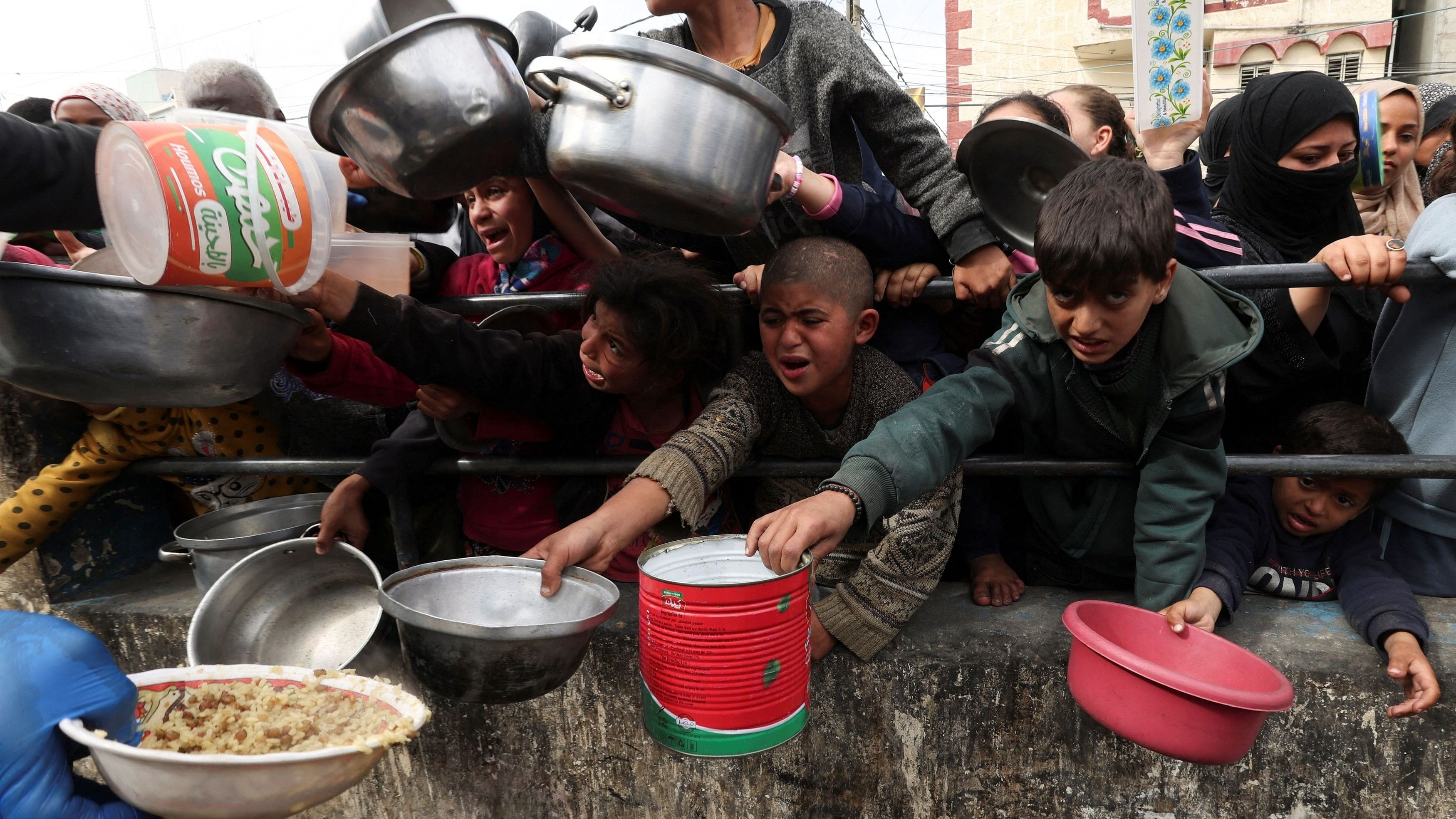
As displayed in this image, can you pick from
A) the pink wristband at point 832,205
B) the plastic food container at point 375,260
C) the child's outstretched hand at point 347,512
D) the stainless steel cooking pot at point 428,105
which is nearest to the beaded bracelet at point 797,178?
the pink wristband at point 832,205

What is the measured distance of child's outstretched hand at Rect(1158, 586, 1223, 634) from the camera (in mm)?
1688

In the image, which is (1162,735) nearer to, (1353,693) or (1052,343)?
(1353,693)

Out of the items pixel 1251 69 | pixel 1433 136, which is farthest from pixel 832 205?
pixel 1251 69

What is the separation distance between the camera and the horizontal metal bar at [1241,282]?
1.71 metres

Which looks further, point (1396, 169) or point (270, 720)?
point (1396, 169)

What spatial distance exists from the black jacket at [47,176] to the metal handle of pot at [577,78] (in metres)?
0.92

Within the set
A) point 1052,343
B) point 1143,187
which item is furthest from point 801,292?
point 1143,187

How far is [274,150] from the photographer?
147 cm

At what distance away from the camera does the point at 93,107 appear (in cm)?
270

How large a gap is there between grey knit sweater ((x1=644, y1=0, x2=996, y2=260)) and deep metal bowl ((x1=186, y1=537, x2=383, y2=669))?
141cm

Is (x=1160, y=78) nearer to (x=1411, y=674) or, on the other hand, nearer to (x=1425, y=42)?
(x=1411, y=674)

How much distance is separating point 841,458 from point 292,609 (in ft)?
4.69

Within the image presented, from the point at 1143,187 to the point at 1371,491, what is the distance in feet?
3.32

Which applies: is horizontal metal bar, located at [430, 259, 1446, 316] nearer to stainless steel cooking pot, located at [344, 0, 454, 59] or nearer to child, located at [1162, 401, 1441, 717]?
child, located at [1162, 401, 1441, 717]
